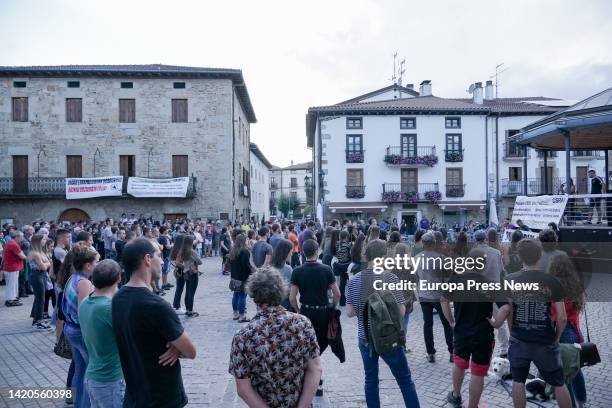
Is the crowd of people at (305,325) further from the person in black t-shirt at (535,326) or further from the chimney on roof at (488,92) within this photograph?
the chimney on roof at (488,92)

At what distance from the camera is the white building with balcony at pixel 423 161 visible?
30188 mm

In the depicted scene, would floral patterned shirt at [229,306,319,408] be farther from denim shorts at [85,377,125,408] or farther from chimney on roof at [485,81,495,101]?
chimney on roof at [485,81,495,101]

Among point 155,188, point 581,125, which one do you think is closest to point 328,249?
point 581,125

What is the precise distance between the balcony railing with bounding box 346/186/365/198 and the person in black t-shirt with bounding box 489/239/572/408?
86.2 feet

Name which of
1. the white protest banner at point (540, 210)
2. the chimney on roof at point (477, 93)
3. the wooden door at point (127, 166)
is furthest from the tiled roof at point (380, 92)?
the white protest banner at point (540, 210)

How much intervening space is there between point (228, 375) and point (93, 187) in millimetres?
22167

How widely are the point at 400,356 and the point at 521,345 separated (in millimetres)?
1041

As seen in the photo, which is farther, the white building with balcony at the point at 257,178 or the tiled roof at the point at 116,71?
the white building with balcony at the point at 257,178

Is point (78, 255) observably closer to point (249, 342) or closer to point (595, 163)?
point (249, 342)

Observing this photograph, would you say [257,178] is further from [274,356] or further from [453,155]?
[274,356]

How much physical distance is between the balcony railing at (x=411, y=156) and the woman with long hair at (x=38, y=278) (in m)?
24.8

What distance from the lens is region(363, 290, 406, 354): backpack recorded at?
3.73m

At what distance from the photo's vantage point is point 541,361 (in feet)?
12.0

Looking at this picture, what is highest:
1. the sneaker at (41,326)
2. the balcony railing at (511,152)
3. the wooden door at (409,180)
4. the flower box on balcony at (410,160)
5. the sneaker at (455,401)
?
the balcony railing at (511,152)
